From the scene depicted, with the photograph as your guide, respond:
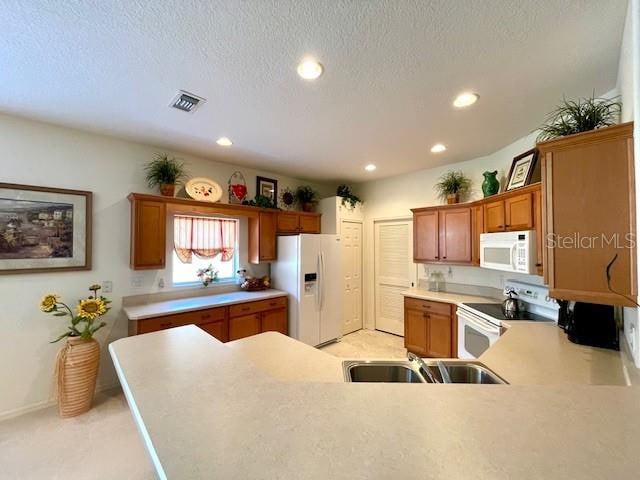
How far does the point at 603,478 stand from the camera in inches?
22.2

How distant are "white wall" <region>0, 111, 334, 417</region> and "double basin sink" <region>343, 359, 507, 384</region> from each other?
9.30ft

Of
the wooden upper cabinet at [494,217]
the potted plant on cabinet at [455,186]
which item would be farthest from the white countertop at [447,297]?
the potted plant on cabinet at [455,186]

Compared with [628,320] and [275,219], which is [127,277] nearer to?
[275,219]

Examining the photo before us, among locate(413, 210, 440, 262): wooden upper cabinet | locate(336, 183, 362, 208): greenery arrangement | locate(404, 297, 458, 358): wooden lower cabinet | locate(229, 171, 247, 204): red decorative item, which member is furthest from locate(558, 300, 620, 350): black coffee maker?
locate(229, 171, 247, 204): red decorative item

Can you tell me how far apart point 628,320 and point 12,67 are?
13.4ft

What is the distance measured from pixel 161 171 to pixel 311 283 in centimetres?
241

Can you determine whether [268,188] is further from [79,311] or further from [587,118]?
[587,118]

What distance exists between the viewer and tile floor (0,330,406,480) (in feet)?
6.11

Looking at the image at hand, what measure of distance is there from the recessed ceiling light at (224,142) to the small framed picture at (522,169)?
3118 mm

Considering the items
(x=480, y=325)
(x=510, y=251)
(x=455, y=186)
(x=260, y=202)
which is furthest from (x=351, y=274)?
(x=510, y=251)

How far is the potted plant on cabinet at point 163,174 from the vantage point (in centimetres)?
315

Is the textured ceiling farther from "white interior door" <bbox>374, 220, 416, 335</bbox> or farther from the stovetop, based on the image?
"white interior door" <bbox>374, 220, 416, 335</bbox>

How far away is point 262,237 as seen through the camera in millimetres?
3979

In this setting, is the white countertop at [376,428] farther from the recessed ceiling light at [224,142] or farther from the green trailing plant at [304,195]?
the green trailing plant at [304,195]
